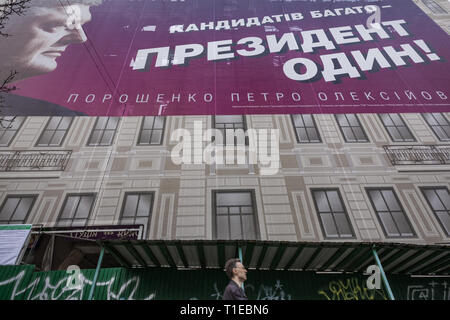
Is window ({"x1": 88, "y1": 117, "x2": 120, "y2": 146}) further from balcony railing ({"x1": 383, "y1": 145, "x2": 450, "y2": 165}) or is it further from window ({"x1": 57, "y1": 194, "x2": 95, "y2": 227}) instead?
balcony railing ({"x1": 383, "y1": 145, "x2": 450, "y2": 165})

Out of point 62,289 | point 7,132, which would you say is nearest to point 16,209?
point 7,132

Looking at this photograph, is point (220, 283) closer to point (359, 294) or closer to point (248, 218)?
point (248, 218)

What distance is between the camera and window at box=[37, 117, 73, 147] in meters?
8.97

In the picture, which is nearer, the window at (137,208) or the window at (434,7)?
the window at (137,208)

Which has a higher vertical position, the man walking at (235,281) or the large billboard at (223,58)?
the large billboard at (223,58)

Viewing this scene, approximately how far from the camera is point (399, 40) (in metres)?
9.64

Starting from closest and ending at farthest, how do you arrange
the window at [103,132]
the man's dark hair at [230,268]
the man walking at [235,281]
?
the man walking at [235,281] < the man's dark hair at [230,268] < the window at [103,132]

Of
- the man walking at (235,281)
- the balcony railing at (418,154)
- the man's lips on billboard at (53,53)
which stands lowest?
the man walking at (235,281)

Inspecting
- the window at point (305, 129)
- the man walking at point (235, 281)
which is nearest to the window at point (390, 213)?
the window at point (305, 129)

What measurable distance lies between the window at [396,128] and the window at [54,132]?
11.1 meters

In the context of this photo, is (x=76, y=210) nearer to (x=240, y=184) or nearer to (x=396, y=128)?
(x=240, y=184)

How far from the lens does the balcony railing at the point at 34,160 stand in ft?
27.1

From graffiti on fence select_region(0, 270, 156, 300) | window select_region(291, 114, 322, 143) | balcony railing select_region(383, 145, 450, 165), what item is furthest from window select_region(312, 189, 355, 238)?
graffiti on fence select_region(0, 270, 156, 300)

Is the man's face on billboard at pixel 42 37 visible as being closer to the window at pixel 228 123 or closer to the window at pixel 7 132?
the window at pixel 7 132
